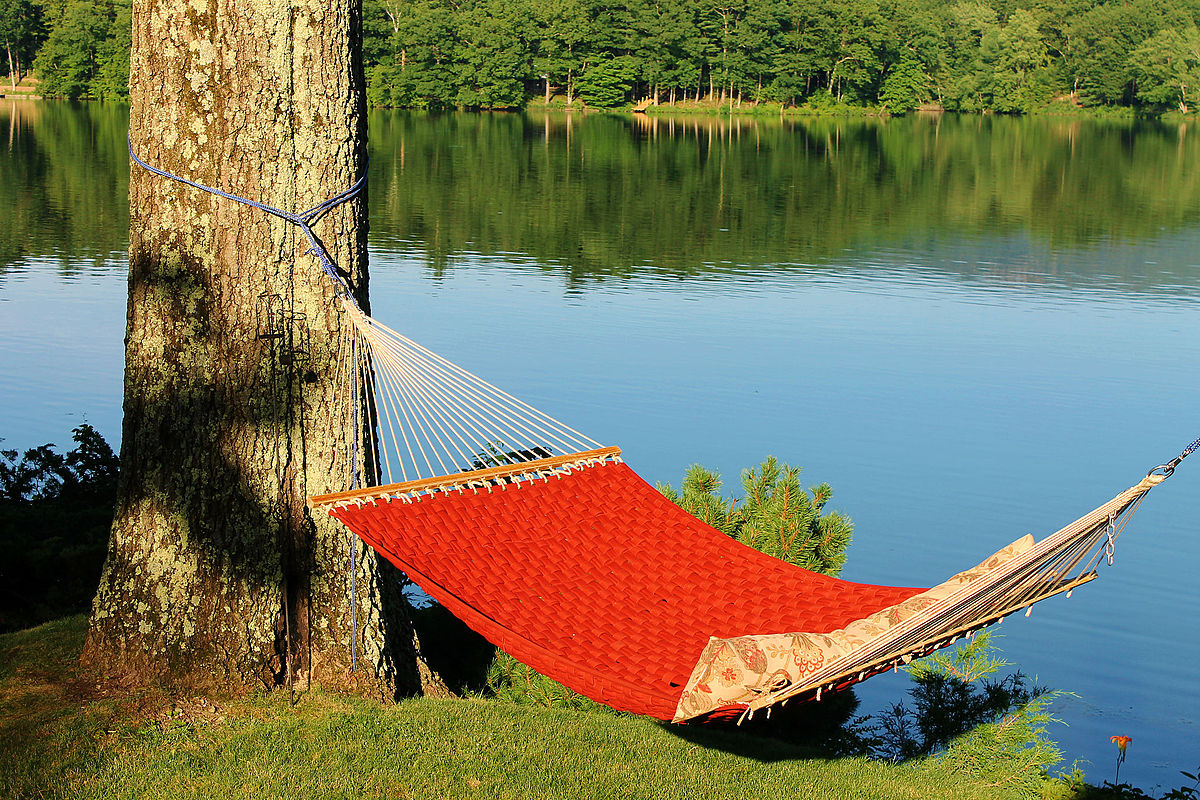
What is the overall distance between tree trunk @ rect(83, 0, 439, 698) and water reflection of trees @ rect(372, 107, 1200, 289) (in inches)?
377

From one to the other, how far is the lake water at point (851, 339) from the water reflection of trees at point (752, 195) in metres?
0.11

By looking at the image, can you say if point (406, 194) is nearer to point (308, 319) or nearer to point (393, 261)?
point (393, 261)

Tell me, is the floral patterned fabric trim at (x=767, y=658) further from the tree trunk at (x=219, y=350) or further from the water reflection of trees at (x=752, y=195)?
the water reflection of trees at (x=752, y=195)

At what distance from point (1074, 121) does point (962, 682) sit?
46.0 m

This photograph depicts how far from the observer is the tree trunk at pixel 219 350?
2875 mm

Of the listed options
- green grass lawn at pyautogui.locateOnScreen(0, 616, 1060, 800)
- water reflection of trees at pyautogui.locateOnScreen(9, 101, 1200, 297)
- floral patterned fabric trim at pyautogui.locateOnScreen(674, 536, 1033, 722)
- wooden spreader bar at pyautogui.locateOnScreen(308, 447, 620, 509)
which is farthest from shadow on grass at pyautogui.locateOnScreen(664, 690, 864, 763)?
water reflection of trees at pyautogui.locateOnScreen(9, 101, 1200, 297)

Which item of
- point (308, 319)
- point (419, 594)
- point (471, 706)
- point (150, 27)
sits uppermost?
point (150, 27)

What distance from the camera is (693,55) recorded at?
4297 cm

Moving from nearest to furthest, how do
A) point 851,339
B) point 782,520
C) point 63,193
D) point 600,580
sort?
point 600,580 → point 782,520 → point 851,339 → point 63,193

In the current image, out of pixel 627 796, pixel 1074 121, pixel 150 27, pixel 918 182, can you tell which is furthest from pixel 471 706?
pixel 1074 121

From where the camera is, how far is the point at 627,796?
2.68 metres

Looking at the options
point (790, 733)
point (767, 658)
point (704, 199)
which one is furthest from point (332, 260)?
point (704, 199)

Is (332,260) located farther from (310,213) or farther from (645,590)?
(645,590)

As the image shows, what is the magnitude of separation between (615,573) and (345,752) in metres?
0.79
